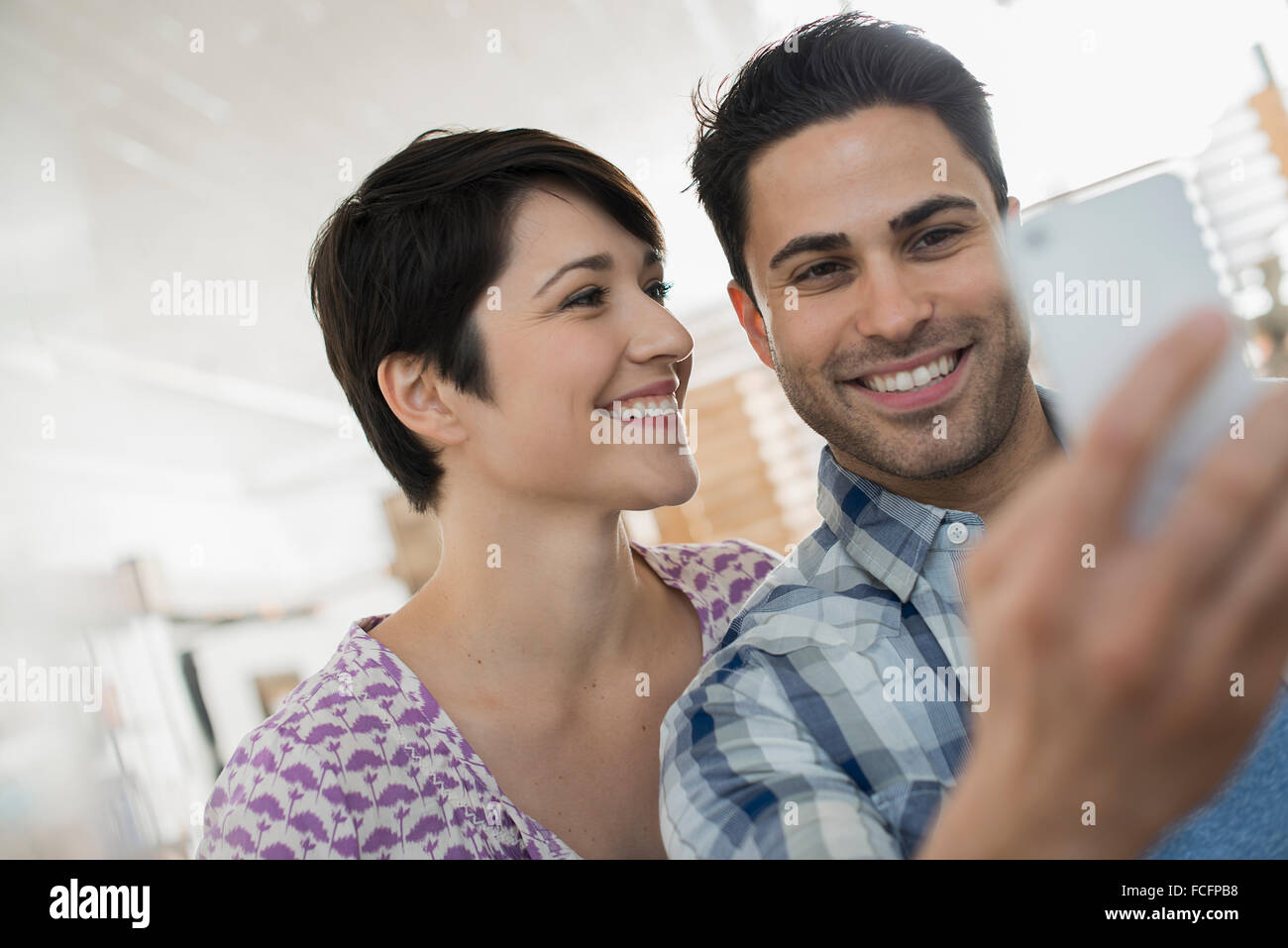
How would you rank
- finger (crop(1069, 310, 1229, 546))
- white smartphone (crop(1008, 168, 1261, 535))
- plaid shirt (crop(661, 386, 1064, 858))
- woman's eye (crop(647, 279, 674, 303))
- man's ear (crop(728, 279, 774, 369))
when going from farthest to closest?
woman's eye (crop(647, 279, 674, 303)) → man's ear (crop(728, 279, 774, 369)) → plaid shirt (crop(661, 386, 1064, 858)) → white smartphone (crop(1008, 168, 1261, 535)) → finger (crop(1069, 310, 1229, 546))

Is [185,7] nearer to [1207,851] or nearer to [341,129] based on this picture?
[341,129]

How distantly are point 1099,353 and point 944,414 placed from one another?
0.37 meters

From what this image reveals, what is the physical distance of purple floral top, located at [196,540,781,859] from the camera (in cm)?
109

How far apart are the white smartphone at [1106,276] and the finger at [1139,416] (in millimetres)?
369

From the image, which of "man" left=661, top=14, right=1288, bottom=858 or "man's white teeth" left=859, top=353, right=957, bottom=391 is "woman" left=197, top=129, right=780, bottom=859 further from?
"man's white teeth" left=859, top=353, right=957, bottom=391

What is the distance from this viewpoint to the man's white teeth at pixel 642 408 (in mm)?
1346

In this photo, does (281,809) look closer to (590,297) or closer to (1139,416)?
(590,297)

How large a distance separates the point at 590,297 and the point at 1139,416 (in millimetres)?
1080

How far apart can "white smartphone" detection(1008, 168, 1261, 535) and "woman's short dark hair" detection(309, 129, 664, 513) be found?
31.7 inches

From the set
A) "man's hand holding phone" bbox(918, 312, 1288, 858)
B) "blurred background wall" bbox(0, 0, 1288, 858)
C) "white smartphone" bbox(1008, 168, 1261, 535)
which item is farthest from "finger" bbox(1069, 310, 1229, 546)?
"blurred background wall" bbox(0, 0, 1288, 858)

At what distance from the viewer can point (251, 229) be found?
3766 millimetres

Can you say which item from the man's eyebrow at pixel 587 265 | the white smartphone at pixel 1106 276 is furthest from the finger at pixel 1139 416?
the man's eyebrow at pixel 587 265

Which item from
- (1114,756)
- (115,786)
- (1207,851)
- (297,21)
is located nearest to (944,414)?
(1207,851)

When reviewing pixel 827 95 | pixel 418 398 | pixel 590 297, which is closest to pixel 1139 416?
pixel 827 95
